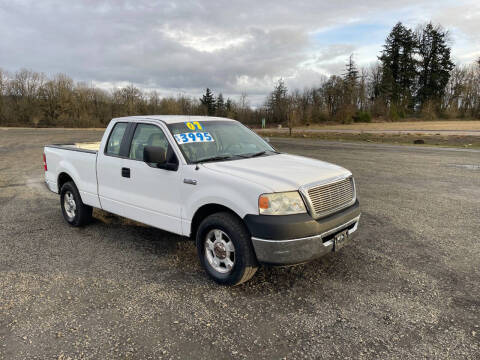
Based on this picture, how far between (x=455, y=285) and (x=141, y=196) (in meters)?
3.85

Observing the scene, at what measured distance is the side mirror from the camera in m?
3.78

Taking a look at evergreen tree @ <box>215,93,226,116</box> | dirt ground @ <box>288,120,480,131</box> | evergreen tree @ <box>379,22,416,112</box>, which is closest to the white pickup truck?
dirt ground @ <box>288,120,480,131</box>

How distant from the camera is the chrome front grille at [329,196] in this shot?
343 centimetres

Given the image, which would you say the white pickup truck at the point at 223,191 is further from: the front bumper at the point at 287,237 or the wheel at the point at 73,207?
the wheel at the point at 73,207

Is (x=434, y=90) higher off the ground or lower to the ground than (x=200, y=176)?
higher

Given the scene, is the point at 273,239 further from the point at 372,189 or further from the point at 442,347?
the point at 372,189

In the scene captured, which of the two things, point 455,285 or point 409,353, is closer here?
point 409,353

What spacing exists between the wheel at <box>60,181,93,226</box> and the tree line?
45388 millimetres

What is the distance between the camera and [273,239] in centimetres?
321

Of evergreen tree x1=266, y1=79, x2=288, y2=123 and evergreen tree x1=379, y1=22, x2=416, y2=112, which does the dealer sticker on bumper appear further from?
evergreen tree x1=379, y1=22, x2=416, y2=112

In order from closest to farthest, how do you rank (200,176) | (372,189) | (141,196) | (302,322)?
1. (302,322)
2. (200,176)
3. (141,196)
4. (372,189)

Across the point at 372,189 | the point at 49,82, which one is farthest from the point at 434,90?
the point at 49,82

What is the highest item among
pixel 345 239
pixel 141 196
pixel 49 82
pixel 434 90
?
pixel 49 82

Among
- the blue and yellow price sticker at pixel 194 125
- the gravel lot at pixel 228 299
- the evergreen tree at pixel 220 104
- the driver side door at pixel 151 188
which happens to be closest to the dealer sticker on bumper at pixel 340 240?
the gravel lot at pixel 228 299
